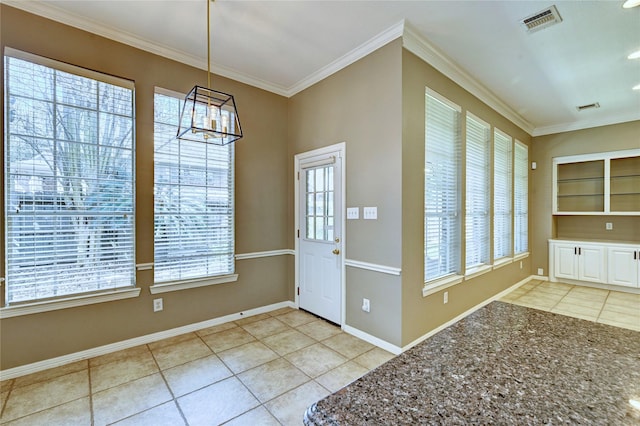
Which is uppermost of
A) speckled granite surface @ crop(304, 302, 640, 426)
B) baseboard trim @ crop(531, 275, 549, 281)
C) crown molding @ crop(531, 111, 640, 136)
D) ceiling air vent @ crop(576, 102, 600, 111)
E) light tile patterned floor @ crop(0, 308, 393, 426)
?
ceiling air vent @ crop(576, 102, 600, 111)

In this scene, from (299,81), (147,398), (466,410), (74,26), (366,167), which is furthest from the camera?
(299,81)

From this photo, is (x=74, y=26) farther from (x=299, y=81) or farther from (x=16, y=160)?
(x=299, y=81)

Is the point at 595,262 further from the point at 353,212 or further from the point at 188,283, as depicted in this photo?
the point at 188,283

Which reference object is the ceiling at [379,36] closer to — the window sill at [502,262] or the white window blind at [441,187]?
Answer: the white window blind at [441,187]

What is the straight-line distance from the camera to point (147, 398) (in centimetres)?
210

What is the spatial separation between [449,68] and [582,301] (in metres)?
4.05

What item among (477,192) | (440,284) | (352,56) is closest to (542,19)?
(352,56)

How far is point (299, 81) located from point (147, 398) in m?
3.63

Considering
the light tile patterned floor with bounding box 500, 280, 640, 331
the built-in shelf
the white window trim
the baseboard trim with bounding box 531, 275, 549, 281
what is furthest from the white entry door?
the built-in shelf

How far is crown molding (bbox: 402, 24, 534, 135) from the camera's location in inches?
109

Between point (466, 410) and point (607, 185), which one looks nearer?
point (466, 410)

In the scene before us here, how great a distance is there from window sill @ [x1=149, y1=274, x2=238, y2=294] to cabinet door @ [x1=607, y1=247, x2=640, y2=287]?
6.09m

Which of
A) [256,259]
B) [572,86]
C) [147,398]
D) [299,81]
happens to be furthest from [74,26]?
[572,86]

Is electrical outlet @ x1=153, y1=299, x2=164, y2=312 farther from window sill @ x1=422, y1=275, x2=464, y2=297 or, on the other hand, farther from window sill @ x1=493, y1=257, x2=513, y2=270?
window sill @ x1=493, y1=257, x2=513, y2=270
